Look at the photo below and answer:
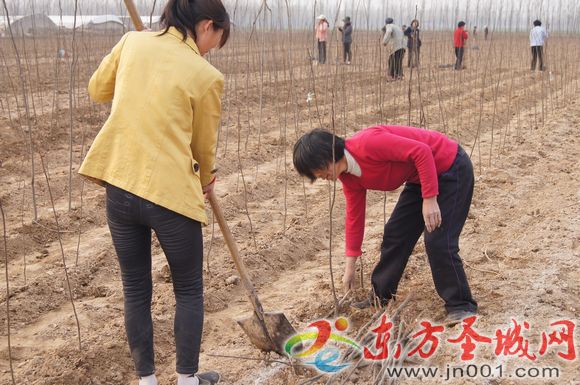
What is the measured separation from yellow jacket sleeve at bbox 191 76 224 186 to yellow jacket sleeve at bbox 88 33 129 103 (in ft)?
0.85

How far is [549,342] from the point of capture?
2.21 m

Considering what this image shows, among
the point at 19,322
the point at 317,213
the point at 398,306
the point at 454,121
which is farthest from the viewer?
the point at 454,121

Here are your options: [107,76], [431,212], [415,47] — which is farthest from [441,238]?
[415,47]

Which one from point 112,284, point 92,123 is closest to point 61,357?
point 112,284

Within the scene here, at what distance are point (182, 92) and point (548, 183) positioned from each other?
3.64m

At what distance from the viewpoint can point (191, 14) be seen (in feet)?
5.62

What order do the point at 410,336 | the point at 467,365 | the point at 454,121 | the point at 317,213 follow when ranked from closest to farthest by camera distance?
the point at 467,365 → the point at 410,336 → the point at 317,213 → the point at 454,121

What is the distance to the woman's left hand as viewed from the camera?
214 cm

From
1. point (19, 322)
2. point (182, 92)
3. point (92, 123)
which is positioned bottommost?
point (19, 322)

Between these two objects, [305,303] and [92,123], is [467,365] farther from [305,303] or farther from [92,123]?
[92,123]

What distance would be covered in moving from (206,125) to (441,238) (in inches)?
38.2

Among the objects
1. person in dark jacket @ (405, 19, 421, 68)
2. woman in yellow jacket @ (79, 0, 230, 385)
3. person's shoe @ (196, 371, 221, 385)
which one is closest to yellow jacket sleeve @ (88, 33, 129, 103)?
woman in yellow jacket @ (79, 0, 230, 385)

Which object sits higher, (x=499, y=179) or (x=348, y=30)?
(x=348, y=30)

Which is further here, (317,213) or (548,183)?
(548,183)
